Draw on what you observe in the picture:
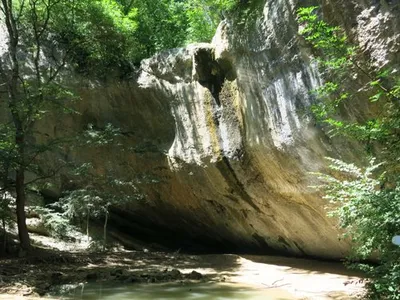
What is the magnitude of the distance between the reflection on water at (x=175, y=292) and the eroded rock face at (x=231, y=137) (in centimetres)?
266

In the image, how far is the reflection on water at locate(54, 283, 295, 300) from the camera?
750cm

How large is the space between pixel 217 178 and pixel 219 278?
10.4 ft

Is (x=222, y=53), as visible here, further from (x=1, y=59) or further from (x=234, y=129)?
(x=1, y=59)

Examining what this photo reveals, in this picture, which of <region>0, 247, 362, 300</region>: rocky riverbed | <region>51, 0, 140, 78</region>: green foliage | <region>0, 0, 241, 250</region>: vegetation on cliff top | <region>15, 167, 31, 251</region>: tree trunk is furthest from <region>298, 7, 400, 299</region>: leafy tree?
<region>51, 0, 140, 78</region>: green foliage

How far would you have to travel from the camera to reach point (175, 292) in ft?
26.1

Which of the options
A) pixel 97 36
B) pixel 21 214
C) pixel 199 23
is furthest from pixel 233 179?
pixel 199 23

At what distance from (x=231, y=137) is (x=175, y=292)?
4.43 meters

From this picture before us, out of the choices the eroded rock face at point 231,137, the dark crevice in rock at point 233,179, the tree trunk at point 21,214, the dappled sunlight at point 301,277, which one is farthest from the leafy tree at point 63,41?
the dappled sunlight at point 301,277

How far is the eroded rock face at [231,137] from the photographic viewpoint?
8.61 m

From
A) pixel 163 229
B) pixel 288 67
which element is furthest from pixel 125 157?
pixel 288 67

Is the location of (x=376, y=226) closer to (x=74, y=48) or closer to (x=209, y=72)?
(x=209, y=72)

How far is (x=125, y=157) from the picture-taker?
14961mm

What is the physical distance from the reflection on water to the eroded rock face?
2.66 metres

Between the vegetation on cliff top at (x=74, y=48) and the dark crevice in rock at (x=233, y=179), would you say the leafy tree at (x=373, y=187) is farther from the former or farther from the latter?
the vegetation on cliff top at (x=74, y=48)
